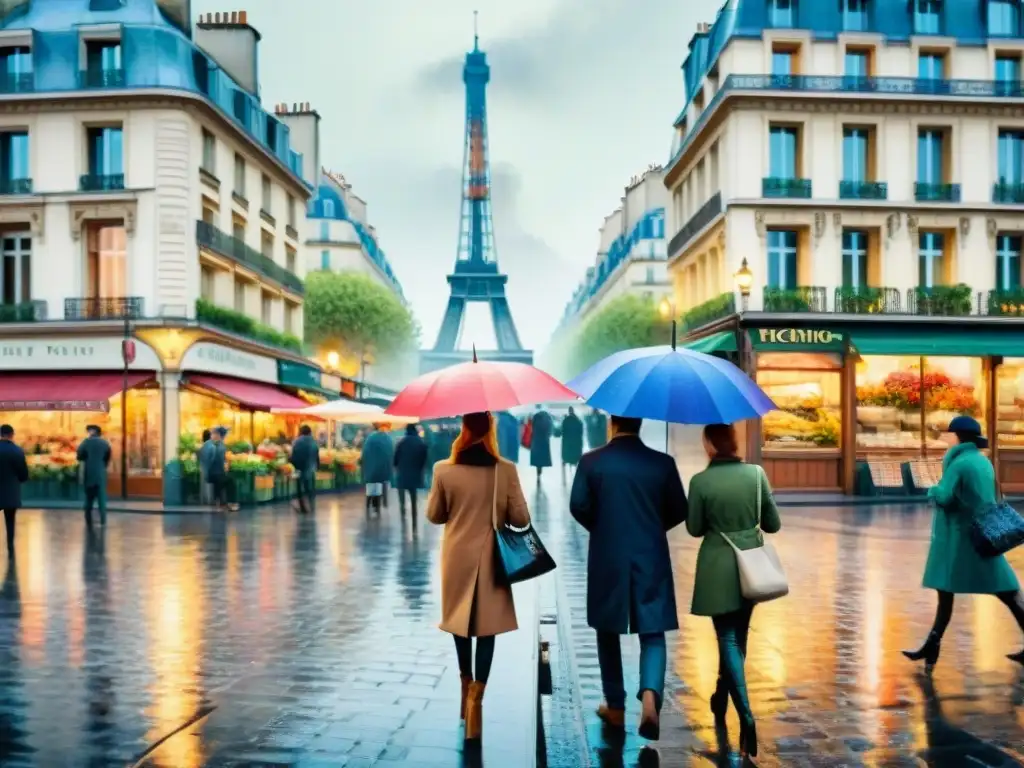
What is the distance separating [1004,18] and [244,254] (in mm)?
20555

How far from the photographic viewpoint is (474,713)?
5.16 meters

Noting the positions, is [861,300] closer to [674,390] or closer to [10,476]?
[10,476]

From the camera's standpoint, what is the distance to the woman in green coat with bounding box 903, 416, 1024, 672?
22.9 ft

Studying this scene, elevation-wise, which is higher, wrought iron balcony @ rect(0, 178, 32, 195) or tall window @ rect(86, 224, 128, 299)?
wrought iron balcony @ rect(0, 178, 32, 195)

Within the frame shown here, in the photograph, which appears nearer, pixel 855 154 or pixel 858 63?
pixel 855 154

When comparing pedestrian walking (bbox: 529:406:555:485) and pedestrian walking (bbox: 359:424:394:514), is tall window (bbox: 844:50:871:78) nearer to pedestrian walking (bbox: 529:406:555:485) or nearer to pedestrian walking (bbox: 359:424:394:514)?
pedestrian walking (bbox: 529:406:555:485)

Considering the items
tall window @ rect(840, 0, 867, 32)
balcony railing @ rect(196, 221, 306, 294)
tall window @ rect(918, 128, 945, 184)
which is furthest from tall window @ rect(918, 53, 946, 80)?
balcony railing @ rect(196, 221, 306, 294)

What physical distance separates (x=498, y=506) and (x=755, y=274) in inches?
866

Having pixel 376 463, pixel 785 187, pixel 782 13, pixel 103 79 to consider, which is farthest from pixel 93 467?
pixel 782 13

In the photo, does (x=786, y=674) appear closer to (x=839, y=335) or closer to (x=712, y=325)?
(x=839, y=335)

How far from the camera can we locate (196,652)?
7.59 metres

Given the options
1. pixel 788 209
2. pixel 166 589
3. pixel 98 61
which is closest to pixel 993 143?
pixel 788 209

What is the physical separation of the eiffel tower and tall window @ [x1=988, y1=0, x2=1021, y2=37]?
207ft

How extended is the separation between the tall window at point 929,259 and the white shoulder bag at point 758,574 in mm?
22898
